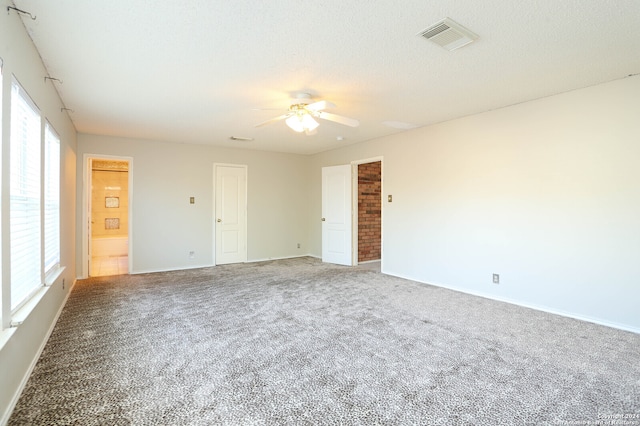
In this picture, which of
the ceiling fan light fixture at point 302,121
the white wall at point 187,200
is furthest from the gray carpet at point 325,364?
the ceiling fan light fixture at point 302,121

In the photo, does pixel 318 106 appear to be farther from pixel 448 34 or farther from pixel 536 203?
pixel 536 203

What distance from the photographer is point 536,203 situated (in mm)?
3770

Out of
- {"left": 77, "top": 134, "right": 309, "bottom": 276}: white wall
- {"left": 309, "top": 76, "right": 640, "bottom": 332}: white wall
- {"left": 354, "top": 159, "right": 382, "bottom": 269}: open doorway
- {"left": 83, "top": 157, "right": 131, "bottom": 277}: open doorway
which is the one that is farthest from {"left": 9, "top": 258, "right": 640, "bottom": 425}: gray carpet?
{"left": 83, "top": 157, "right": 131, "bottom": 277}: open doorway

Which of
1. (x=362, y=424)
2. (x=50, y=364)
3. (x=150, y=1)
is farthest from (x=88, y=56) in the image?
(x=362, y=424)

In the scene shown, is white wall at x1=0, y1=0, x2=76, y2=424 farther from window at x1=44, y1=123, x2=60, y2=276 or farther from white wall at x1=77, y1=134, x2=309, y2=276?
white wall at x1=77, y1=134, x2=309, y2=276

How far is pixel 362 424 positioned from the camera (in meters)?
1.74

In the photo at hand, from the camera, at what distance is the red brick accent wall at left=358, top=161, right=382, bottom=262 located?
22.2 ft

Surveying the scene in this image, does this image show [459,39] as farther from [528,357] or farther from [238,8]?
[528,357]

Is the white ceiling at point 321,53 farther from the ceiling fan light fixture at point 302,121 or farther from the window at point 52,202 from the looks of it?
the window at point 52,202

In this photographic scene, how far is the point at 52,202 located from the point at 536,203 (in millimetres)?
5472

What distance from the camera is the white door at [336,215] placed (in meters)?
6.48

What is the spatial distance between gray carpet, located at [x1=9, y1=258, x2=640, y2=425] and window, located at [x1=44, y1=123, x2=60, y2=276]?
649mm

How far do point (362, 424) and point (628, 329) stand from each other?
308 centimetres

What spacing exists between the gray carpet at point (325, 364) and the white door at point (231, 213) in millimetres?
2527
